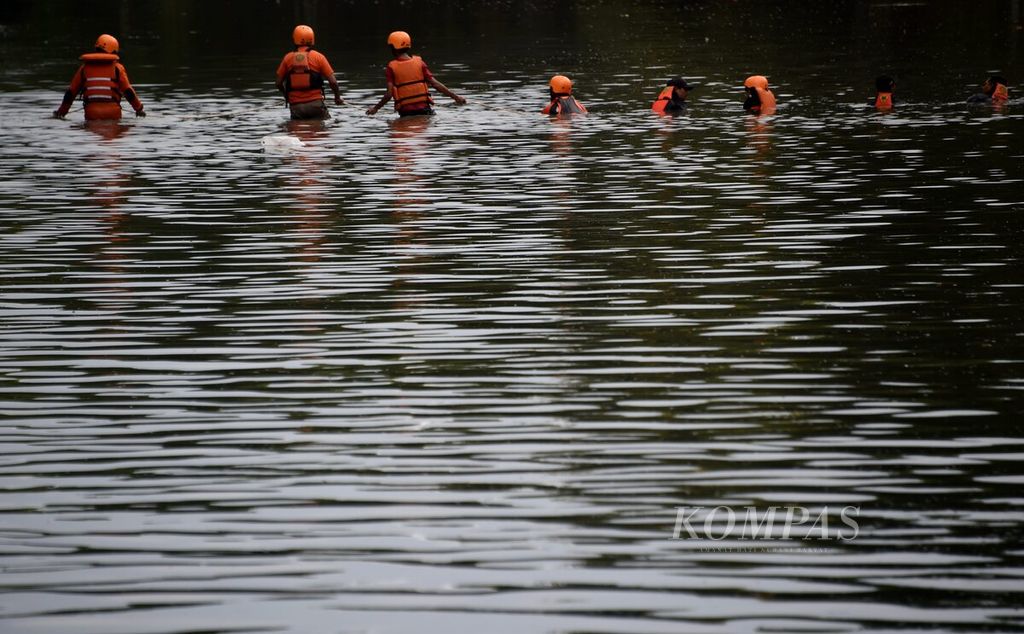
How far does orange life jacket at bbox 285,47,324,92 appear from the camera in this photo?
2917cm

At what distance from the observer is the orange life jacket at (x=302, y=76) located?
1148 inches

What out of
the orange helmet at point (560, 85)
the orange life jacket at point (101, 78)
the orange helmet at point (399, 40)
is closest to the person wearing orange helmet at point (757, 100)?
the orange helmet at point (560, 85)

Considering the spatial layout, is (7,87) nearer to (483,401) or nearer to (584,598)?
(483,401)

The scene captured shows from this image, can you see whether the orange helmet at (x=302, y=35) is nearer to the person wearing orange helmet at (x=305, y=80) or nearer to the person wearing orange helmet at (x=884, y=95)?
the person wearing orange helmet at (x=305, y=80)

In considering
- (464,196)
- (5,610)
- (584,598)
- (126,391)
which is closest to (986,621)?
(584,598)

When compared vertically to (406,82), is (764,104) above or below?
below

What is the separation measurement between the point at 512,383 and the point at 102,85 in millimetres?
20499

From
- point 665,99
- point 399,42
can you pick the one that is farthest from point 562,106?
point 399,42

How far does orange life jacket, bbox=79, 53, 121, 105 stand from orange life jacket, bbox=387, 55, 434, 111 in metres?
4.43

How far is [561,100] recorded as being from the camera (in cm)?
2939

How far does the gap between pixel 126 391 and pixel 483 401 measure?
86.0 inches

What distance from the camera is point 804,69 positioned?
1499 inches

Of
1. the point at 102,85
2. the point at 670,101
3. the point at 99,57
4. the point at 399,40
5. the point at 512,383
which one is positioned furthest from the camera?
the point at 670,101

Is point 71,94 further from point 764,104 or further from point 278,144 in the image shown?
point 764,104
